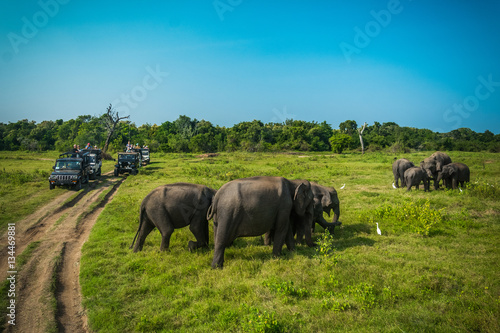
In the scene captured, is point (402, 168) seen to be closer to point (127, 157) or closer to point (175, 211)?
point (175, 211)

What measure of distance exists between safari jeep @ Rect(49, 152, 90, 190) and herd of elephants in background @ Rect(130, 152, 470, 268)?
12.7m

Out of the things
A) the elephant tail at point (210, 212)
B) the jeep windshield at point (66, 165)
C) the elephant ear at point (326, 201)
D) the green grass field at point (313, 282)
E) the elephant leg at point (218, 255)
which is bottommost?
the green grass field at point (313, 282)

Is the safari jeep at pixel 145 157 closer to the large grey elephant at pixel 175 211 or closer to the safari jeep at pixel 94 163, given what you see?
the safari jeep at pixel 94 163

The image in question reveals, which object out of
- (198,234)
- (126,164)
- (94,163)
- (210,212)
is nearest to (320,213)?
(210,212)

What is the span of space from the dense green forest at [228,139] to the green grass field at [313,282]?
52.2 m

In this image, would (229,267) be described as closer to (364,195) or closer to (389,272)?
(389,272)

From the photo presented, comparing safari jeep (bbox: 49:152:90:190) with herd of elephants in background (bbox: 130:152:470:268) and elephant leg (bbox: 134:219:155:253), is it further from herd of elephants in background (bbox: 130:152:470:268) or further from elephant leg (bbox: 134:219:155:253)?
herd of elephants in background (bbox: 130:152:470:268)

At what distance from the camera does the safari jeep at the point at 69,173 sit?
63.4 ft

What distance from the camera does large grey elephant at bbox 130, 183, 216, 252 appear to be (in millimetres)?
9172

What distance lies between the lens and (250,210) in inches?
325

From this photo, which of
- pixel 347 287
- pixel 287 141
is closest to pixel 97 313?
pixel 347 287

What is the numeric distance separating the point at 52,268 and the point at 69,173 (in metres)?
13.3

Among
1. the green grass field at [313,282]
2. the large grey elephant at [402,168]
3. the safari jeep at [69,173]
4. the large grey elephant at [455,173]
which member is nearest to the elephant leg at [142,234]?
the green grass field at [313,282]

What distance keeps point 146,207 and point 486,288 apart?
8.78 m
